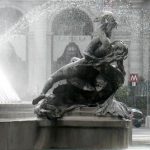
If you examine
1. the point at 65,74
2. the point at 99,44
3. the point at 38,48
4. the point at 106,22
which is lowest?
the point at 65,74

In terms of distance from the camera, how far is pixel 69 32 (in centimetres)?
5706

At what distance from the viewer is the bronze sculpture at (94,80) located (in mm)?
11859

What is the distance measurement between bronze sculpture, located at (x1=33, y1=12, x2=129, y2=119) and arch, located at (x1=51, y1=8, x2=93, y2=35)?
1693 inches

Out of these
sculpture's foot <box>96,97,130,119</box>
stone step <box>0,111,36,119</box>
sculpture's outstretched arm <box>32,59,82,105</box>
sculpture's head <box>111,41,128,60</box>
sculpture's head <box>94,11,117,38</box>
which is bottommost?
stone step <box>0,111,36,119</box>

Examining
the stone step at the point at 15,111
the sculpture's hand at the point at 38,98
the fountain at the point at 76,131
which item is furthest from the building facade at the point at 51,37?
the fountain at the point at 76,131

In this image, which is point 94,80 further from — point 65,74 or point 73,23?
point 73,23

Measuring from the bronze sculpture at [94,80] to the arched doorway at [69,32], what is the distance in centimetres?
4381

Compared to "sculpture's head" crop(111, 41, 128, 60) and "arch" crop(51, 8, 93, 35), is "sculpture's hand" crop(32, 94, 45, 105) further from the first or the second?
"arch" crop(51, 8, 93, 35)

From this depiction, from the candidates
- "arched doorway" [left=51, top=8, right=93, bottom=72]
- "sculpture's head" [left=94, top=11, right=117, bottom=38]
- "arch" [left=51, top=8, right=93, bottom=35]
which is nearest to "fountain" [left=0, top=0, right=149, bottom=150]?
"sculpture's head" [left=94, top=11, right=117, bottom=38]

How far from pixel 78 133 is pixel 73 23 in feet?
148

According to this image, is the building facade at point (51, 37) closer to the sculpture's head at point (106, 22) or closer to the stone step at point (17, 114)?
the stone step at point (17, 114)

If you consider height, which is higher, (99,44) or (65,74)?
(99,44)

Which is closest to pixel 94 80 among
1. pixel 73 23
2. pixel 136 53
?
pixel 73 23

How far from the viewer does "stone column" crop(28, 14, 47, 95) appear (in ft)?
181
